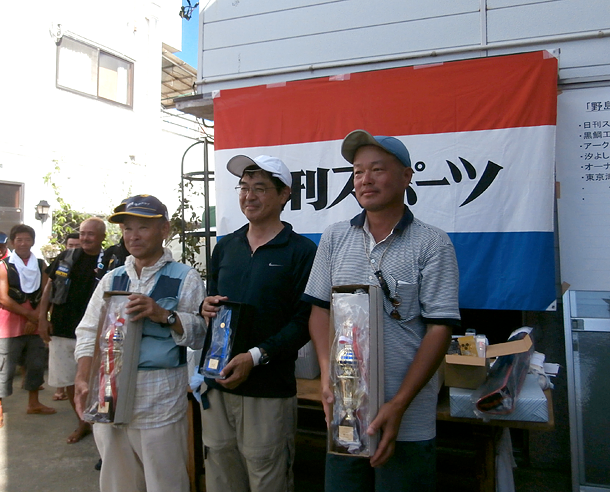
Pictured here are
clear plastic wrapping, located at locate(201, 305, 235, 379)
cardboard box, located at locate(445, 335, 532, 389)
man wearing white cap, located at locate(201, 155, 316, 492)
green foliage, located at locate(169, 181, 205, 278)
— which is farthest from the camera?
green foliage, located at locate(169, 181, 205, 278)

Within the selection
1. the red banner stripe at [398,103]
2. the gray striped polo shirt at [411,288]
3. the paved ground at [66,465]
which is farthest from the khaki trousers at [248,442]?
the red banner stripe at [398,103]

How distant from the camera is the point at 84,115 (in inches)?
410

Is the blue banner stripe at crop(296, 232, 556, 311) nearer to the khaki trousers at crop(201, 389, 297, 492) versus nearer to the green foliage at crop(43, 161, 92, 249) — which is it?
the khaki trousers at crop(201, 389, 297, 492)

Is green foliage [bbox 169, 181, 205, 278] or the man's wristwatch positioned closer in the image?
the man's wristwatch

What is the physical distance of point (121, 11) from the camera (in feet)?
37.7

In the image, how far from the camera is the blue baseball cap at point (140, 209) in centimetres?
225

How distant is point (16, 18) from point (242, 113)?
25.8 feet

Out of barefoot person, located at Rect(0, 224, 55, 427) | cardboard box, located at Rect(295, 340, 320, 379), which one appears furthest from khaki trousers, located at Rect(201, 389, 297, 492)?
barefoot person, located at Rect(0, 224, 55, 427)

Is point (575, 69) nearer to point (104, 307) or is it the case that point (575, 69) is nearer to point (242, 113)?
point (242, 113)

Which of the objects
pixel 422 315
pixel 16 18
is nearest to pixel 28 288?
pixel 422 315

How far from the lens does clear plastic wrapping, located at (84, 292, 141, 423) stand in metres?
2.08

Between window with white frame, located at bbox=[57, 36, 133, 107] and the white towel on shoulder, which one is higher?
window with white frame, located at bbox=[57, 36, 133, 107]

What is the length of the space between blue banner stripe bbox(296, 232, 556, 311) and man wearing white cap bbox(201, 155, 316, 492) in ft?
4.60

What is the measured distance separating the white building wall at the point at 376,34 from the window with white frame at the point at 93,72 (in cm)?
758
